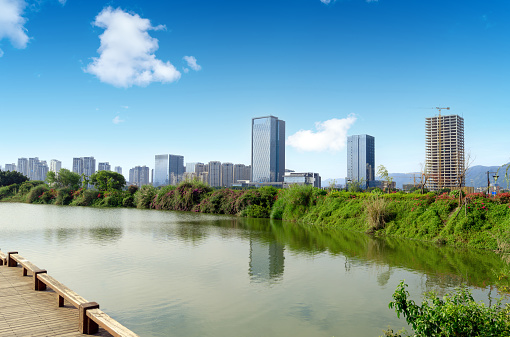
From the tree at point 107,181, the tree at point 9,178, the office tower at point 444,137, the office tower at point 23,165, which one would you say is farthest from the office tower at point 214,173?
the tree at point 107,181

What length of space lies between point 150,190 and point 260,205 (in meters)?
16.0

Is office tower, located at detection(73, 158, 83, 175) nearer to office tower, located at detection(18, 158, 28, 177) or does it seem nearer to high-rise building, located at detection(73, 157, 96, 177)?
high-rise building, located at detection(73, 157, 96, 177)

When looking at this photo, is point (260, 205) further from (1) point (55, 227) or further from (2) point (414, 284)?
(2) point (414, 284)

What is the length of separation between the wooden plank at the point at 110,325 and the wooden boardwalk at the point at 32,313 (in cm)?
32

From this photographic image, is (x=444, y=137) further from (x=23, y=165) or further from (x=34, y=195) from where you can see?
(x=23, y=165)

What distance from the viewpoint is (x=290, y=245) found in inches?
593

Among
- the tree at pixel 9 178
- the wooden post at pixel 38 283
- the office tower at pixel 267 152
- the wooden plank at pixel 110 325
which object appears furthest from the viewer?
the office tower at pixel 267 152

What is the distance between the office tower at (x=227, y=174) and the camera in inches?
7446

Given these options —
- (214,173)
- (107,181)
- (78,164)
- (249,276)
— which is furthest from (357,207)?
(214,173)

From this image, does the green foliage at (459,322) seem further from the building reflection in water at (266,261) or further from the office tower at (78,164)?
the office tower at (78,164)

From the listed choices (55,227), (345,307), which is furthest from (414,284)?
(55,227)

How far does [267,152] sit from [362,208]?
17372cm

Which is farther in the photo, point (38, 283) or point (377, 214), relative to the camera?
point (377, 214)

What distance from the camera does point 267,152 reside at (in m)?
194
